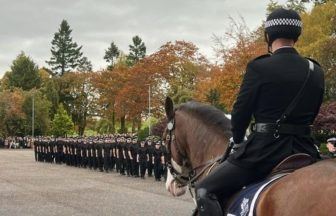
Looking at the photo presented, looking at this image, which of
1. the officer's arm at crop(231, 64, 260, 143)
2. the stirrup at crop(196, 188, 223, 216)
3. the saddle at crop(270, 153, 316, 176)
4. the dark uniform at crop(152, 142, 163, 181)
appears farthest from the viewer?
the dark uniform at crop(152, 142, 163, 181)

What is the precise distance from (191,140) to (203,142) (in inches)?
7.4

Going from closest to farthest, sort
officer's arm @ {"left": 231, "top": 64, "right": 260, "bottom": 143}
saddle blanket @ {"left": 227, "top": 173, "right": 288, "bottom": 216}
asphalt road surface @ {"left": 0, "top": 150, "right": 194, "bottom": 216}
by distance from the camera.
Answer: saddle blanket @ {"left": 227, "top": 173, "right": 288, "bottom": 216}
officer's arm @ {"left": 231, "top": 64, "right": 260, "bottom": 143}
asphalt road surface @ {"left": 0, "top": 150, "right": 194, "bottom": 216}

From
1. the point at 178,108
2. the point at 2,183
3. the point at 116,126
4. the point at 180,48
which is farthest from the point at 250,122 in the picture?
the point at 116,126

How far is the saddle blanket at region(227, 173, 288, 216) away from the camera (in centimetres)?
351

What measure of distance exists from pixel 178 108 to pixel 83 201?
386 inches

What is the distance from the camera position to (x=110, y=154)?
86.3 ft

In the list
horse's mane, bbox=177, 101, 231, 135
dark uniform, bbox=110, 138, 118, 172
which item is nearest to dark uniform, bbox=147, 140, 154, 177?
dark uniform, bbox=110, 138, 118, 172

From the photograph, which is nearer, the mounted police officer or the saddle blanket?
the saddle blanket

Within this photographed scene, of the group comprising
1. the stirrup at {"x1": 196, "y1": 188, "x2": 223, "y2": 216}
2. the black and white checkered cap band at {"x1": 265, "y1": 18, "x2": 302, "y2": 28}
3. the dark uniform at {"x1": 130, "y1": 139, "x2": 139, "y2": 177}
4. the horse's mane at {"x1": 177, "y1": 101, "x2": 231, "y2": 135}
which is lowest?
the dark uniform at {"x1": 130, "y1": 139, "x2": 139, "y2": 177}

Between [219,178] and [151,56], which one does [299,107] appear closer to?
[219,178]

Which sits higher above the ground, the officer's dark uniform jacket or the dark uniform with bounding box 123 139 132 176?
the officer's dark uniform jacket

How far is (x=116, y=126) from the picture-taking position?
76500mm

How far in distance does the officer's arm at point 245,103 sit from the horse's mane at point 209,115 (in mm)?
765

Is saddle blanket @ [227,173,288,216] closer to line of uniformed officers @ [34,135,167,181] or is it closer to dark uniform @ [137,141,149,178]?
line of uniformed officers @ [34,135,167,181]
